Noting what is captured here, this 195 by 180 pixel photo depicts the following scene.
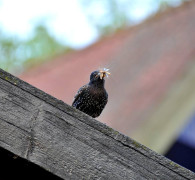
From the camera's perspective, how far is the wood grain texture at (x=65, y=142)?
82.3 inches

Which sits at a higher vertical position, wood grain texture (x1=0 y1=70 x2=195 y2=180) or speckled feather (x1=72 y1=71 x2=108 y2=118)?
speckled feather (x1=72 y1=71 x2=108 y2=118)

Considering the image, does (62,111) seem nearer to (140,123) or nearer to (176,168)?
(176,168)

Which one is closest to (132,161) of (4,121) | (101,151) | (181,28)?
(101,151)

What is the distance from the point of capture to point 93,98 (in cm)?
497

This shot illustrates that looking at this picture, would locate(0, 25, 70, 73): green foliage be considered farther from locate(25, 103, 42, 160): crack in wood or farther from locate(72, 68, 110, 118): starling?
locate(25, 103, 42, 160): crack in wood

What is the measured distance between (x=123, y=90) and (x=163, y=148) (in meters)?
2.26

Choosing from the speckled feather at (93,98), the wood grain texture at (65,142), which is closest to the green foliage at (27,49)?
the speckled feather at (93,98)

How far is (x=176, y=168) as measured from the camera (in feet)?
7.39

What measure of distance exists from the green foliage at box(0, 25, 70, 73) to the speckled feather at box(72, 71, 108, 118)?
825 centimetres

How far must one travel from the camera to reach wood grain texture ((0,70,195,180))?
2090mm

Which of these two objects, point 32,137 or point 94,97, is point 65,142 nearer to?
point 32,137

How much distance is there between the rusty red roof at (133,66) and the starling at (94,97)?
242 centimetres

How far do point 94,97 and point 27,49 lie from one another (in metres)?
A: 11.1

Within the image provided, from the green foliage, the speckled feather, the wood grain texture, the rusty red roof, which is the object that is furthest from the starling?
the green foliage
